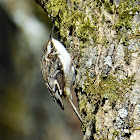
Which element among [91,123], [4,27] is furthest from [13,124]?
[91,123]

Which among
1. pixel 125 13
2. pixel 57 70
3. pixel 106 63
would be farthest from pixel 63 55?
pixel 125 13

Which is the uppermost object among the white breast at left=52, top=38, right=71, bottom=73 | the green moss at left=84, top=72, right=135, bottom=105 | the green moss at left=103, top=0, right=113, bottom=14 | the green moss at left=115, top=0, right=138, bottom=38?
the green moss at left=103, top=0, right=113, bottom=14

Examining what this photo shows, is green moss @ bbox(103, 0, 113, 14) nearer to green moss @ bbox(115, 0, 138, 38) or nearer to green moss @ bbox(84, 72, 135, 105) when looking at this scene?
green moss @ bbox(115, 0, 138, 38)

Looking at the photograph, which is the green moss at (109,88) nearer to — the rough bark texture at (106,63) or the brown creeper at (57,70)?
the rough bark texture at (106,63)

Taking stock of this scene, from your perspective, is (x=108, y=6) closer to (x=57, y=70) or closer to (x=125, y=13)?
(x=125, y=13)

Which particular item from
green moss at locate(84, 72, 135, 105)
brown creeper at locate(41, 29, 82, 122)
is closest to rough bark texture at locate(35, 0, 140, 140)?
green moss at locate(84, 72, 135, 105)

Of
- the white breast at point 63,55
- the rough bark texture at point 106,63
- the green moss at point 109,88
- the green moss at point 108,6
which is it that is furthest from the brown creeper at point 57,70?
the green moss at point 108,6

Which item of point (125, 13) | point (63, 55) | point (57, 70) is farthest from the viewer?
point (57, 70)
